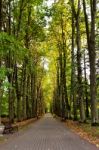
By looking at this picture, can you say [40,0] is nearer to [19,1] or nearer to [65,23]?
[19,1]

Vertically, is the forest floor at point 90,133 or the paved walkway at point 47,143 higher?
the forest floor at point 90,133

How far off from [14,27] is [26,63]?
222 inches

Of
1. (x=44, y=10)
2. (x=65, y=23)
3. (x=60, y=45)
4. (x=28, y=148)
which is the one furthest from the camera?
(x=60, y=45)

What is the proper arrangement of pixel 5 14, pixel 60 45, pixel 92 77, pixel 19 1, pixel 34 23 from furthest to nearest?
pixel 60 45, pixel 34 23, pixel 19 1, pixel 5 14, pixel 92 77

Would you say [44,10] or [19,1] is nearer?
[19,1]

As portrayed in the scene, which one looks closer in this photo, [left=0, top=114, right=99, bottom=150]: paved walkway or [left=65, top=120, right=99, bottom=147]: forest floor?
[left=0, top=114, right=99, bottom=150]: paved walkway

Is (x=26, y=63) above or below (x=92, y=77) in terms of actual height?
above

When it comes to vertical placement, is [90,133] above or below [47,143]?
above

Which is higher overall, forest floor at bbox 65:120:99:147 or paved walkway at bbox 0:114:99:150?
forest floor at bbox 65:120:99:147

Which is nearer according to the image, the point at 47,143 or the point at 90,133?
the point at 47,143

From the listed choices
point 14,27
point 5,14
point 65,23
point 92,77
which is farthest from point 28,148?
point 65,23

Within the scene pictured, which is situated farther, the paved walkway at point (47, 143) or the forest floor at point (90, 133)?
the forest floor at point (90, 133)

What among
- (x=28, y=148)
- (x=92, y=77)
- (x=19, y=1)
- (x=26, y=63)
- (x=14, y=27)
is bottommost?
(x=28, y=148)

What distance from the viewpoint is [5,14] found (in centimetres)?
3306
